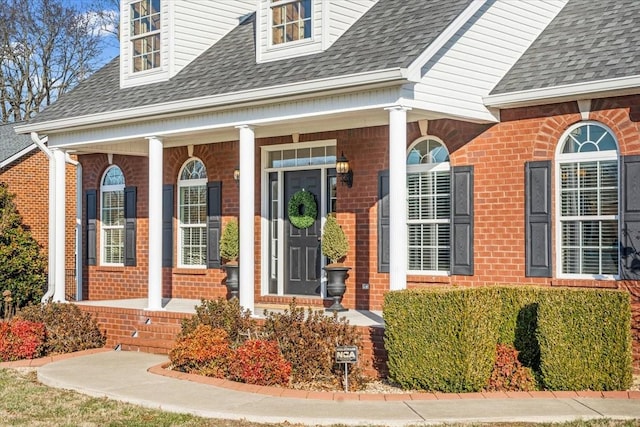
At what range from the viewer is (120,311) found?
1355 cm

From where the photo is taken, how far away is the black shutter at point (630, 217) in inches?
407

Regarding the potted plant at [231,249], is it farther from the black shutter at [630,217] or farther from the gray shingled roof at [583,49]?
the black shutter at [630,217]

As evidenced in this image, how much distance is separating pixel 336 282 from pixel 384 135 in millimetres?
2307

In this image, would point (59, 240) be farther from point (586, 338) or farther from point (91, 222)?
point (586, 338)

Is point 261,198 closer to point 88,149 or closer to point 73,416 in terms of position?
point 88,149

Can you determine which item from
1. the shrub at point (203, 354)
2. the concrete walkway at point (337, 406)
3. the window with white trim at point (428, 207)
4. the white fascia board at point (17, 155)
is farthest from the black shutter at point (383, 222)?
the white fascia board at point (17, 155)

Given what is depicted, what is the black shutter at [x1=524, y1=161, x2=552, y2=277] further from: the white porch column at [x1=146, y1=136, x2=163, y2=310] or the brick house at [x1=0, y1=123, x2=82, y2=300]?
the brick house at [x1=0, y1=123, x2=82, y2=300]

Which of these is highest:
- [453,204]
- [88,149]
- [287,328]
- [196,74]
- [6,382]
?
[196,74]

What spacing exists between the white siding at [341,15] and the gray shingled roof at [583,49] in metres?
2.47

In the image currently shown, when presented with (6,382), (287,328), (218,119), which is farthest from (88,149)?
(287,328)

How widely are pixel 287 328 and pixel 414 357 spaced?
1.69 meters

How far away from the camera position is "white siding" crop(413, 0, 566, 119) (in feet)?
35.5

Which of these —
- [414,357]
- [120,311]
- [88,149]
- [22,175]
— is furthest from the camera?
[22,175]

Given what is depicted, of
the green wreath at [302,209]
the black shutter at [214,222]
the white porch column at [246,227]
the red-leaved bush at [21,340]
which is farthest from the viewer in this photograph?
the black shutter at [214,222]
